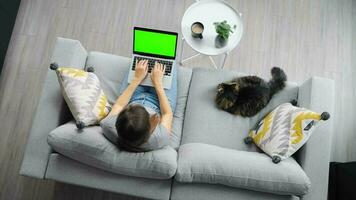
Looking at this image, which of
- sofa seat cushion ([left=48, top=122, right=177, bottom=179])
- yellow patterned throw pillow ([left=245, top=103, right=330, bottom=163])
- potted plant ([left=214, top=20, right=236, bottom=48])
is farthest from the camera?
potted plant ([left=214, top=20, right=236, bottom=48])

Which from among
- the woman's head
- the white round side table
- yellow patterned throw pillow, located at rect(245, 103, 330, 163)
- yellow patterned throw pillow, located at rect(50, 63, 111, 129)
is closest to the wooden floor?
the white round side table

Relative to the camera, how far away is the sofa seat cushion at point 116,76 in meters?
1.95

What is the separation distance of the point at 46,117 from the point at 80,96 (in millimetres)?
249

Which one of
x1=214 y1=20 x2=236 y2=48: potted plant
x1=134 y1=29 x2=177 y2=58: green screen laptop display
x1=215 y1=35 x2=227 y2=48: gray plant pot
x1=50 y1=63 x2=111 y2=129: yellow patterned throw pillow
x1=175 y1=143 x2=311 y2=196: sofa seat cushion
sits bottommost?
x1=175 y1=143 x2=311 y2=196: sofa seat cushion

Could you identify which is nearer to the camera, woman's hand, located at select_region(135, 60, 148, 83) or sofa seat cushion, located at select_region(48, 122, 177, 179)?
sofa seat cushion, located at select_region(48, 122, 177, 179)

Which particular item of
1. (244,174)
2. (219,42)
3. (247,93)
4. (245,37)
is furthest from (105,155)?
(245,37)

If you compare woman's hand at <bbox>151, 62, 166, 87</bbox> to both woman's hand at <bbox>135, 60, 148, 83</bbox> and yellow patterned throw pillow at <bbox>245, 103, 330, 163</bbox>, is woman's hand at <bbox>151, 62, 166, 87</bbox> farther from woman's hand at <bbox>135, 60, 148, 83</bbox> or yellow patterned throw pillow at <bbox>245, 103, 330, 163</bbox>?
yellow patterned throw pillow at <bbox>245, 103, 330, 163</bbox>

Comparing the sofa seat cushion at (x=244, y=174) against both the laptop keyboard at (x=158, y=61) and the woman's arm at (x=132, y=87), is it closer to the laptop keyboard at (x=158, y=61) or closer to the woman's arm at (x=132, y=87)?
the woman's arm at (x=132, y=87)

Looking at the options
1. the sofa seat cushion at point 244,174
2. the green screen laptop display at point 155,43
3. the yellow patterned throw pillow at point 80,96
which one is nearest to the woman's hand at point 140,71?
the green screen laptop display at point 155,43

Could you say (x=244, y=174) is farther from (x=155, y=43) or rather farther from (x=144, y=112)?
(x=155, y=43)

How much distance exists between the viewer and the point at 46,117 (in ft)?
5.39

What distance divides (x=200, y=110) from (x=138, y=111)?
0.65 meters

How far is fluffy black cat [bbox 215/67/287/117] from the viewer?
184cm

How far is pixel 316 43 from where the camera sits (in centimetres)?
256
